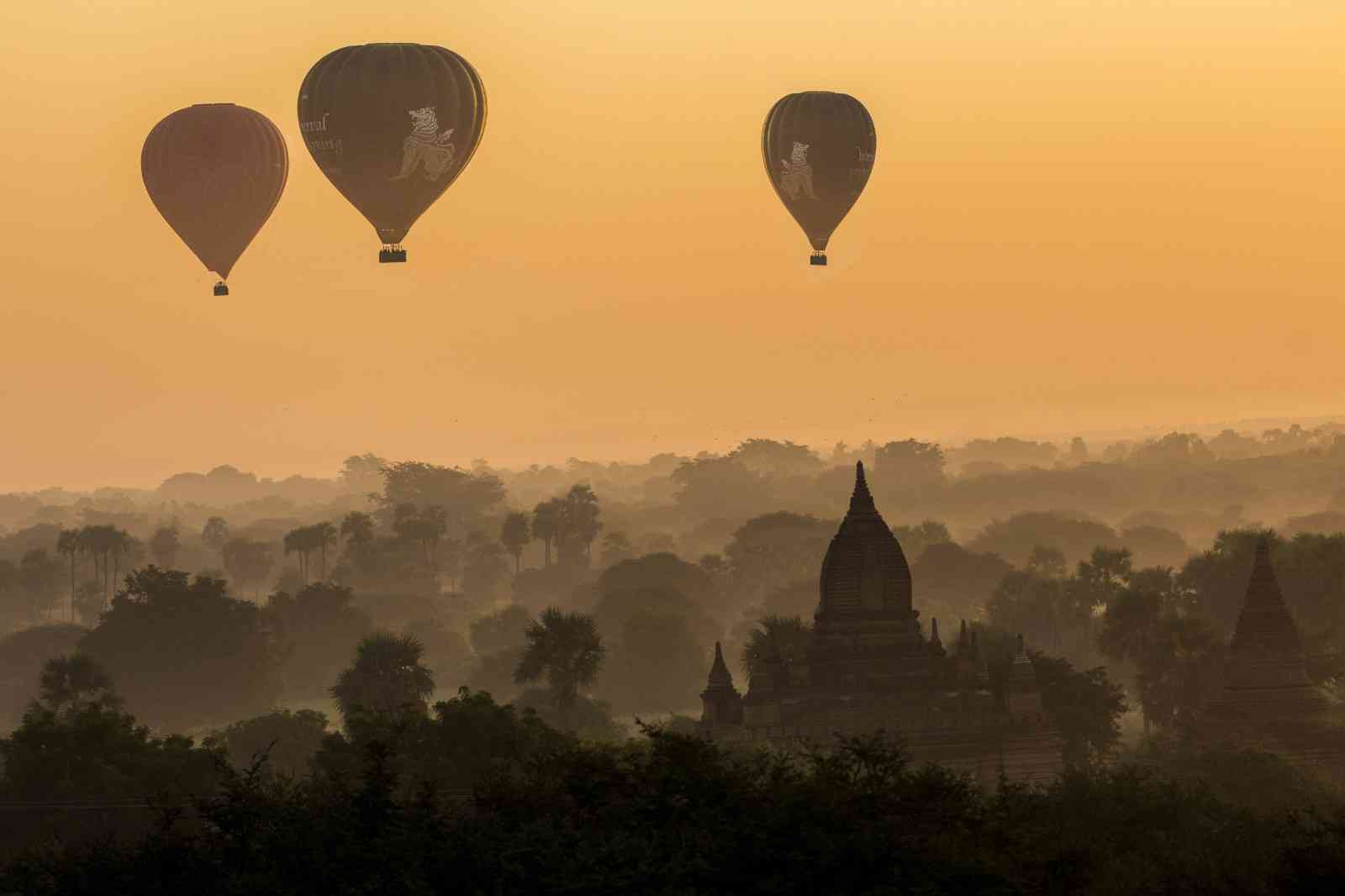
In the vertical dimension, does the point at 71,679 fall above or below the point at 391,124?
below

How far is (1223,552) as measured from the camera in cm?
14500

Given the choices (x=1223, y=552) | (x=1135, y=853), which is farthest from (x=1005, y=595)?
(x=1135, y=853)

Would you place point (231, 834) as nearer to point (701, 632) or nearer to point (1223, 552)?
point (1223, 552)

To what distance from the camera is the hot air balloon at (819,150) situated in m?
92.8

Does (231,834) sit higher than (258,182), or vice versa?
(258,182)

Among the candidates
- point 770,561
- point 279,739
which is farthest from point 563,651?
point 770,561

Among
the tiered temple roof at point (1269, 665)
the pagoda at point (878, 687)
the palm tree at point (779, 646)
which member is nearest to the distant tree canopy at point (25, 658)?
the palm tree at point (779, 646)

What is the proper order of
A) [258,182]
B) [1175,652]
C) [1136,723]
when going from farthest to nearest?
[1136,723]
[1175,652]
[258,182]

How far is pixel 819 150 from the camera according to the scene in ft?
305

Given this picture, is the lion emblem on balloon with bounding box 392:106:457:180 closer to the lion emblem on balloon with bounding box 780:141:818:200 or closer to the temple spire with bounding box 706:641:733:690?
the lion emblem on balloon with bounding box 780:141:818:200

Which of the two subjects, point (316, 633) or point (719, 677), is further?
point (316, 633)

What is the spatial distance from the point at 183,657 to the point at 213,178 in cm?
6780

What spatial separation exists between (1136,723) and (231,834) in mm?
78281

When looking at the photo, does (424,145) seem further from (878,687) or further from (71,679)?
(71,679)
